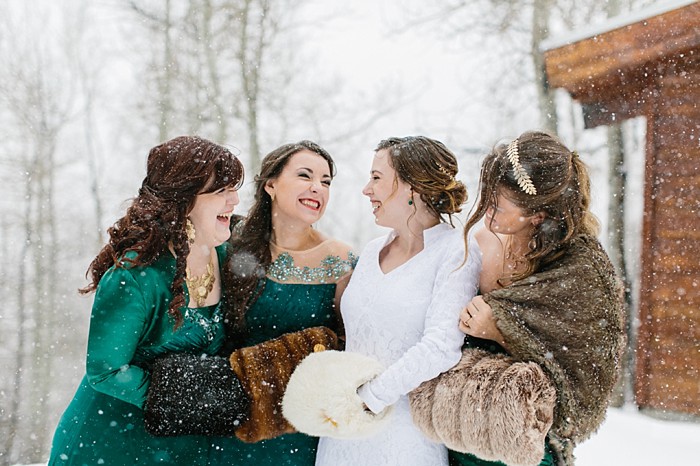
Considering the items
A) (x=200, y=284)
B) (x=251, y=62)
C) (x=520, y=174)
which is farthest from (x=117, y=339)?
(x=251, y=62)

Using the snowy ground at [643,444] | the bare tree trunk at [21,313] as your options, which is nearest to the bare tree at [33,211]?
the bare tree trunk at [21,313]

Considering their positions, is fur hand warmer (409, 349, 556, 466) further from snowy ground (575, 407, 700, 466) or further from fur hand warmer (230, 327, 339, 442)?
snowy ground (575, 407, 700, 466)

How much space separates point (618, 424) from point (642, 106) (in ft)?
10.4

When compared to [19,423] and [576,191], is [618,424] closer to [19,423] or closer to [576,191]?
[576,191]

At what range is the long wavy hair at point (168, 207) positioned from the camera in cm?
237

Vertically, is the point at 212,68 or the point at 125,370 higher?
the point at 212,68

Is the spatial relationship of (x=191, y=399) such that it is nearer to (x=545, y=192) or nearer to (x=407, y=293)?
(x=407, y=293)

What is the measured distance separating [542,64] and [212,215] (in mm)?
10062

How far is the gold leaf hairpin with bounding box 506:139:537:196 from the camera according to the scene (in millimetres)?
2152

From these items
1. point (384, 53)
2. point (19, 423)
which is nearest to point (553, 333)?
point (19, 423)

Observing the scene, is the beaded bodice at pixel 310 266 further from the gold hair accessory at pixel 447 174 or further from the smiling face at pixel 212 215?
the gold hair accessory at pixel 447 174

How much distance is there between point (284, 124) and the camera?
1513cm

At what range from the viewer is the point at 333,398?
2203mm

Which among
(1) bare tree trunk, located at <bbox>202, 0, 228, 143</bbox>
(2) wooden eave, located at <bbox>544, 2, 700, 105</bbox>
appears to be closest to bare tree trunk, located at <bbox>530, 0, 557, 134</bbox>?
(2) wooden eave, located at <bbox>544, 2, 700, 105</bbox>
